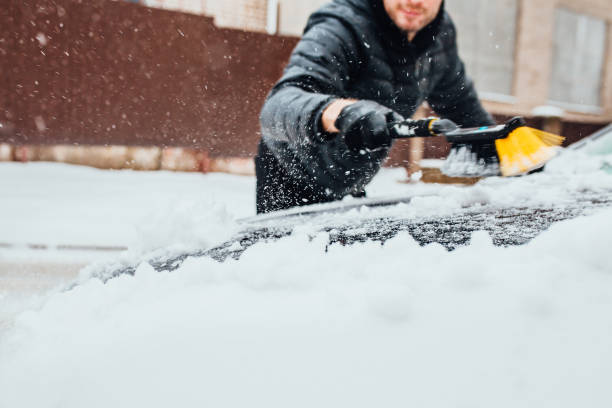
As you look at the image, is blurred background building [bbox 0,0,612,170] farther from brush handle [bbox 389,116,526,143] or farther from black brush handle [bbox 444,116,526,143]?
brush handle [bbox 389,116,526,143]

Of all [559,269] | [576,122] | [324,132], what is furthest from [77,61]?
[576,122]

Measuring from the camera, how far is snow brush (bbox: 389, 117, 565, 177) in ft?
3.85

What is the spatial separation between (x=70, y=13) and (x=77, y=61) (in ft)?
1.69

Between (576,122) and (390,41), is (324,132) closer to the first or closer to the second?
(390,41)

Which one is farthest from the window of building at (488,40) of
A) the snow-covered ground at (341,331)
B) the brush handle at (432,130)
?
the snow-covered ground at (341,331)

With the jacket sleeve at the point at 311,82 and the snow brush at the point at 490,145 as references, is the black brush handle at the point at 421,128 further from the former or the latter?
the jacket sleeve at the point at 311,82

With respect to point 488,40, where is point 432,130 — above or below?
below

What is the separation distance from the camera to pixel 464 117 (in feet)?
7.62

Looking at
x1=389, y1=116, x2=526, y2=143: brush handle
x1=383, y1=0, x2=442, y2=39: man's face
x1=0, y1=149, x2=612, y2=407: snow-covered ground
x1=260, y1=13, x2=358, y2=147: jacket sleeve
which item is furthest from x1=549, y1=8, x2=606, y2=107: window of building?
x1=0, y1=149, x2=612, y2=407: snow-covered ground

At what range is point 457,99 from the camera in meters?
2.28

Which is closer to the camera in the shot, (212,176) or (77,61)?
(77,61)

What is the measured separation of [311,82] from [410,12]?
48cm


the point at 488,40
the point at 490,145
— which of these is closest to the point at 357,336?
the point at 490,145

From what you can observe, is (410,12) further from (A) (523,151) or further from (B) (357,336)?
(B) (357,336)
